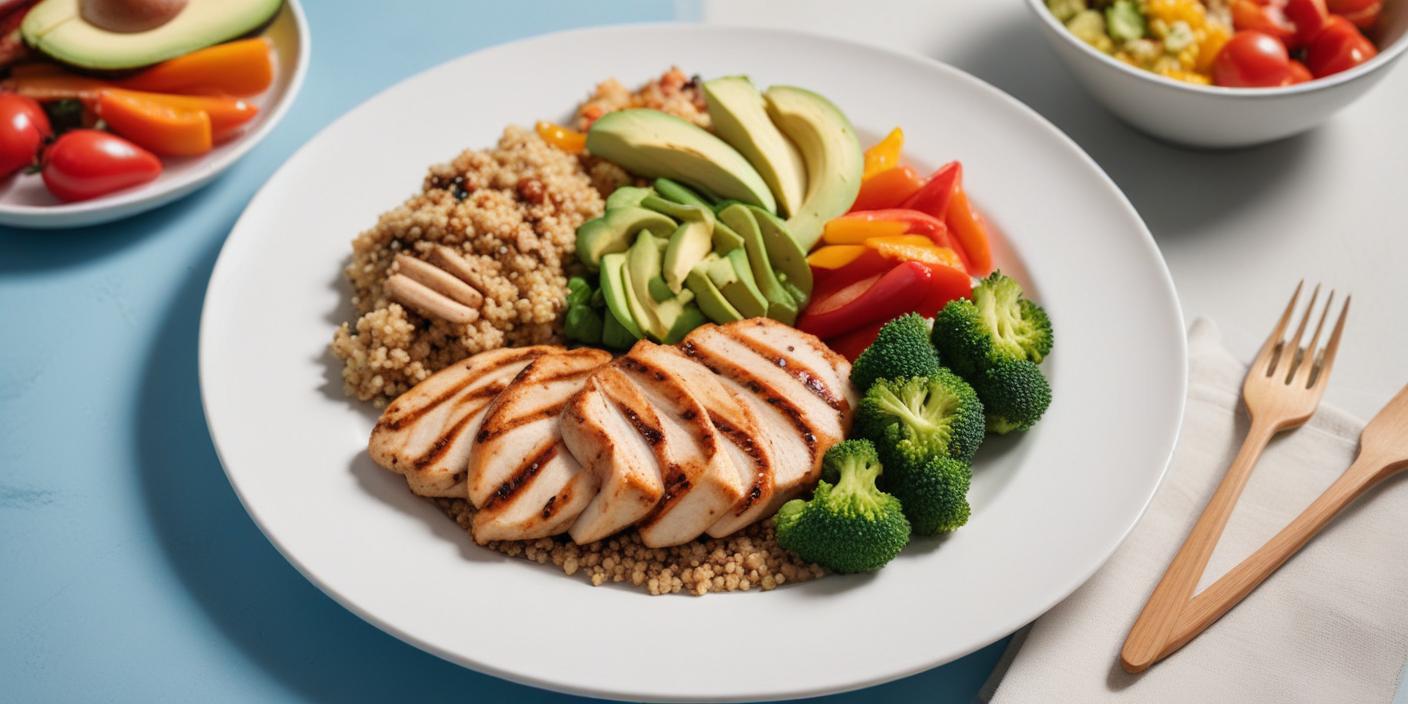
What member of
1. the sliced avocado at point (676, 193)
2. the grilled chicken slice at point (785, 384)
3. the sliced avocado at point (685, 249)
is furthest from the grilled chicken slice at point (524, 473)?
the sliced avocado at point (676, 193)

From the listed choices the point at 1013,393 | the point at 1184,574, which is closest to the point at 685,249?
the point at 1013,393

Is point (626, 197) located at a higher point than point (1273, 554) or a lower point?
higher

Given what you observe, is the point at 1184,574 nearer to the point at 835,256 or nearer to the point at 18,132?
the point at 835,256

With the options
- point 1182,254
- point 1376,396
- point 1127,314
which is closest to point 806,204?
point 1127,314

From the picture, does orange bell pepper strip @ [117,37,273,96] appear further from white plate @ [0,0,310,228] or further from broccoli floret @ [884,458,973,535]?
broccoli floret @ [884,458,973,535]

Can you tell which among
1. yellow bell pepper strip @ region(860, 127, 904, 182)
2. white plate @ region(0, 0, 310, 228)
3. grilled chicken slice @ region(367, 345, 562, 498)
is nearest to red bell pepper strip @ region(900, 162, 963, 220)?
yellow bell pepper strip @ region(860, 127, 904, 182)

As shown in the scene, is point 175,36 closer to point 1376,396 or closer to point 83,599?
point 83,599
